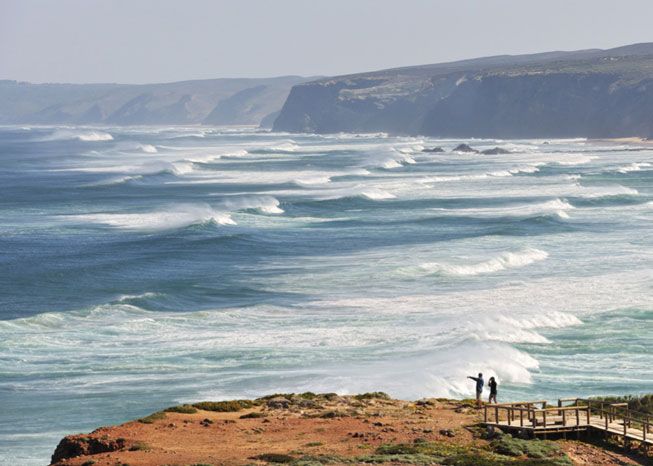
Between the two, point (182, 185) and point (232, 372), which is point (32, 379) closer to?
point (232, 372)

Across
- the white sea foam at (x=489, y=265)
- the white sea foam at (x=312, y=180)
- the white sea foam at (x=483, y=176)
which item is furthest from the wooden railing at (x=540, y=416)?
the white sea foam at (x=483, y=176)

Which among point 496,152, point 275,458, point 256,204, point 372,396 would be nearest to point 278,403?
point 372,396

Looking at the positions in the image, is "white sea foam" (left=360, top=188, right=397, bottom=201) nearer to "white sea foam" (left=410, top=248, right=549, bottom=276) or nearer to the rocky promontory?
"white sea foam" (left=410, top=248, right=549, bottom=276)

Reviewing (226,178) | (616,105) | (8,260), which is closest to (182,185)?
(226,178)

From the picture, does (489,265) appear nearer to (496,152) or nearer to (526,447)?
(526,447)

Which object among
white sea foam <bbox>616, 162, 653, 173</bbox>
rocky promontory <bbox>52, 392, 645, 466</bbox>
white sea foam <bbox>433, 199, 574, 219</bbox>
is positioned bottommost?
rocky promontory <bbox>52, 392, 645, 466</bbox>

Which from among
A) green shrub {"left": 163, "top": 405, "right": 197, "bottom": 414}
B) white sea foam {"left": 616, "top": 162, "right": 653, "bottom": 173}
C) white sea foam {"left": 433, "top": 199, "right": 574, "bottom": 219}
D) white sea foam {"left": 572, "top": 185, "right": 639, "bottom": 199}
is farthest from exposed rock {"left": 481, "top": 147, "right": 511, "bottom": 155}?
green shrub {"left": 163, "top": 405, "right": 197, "bottom": 414}

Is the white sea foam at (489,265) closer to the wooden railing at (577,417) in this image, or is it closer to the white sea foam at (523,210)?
the white sea foam at (523,210)
